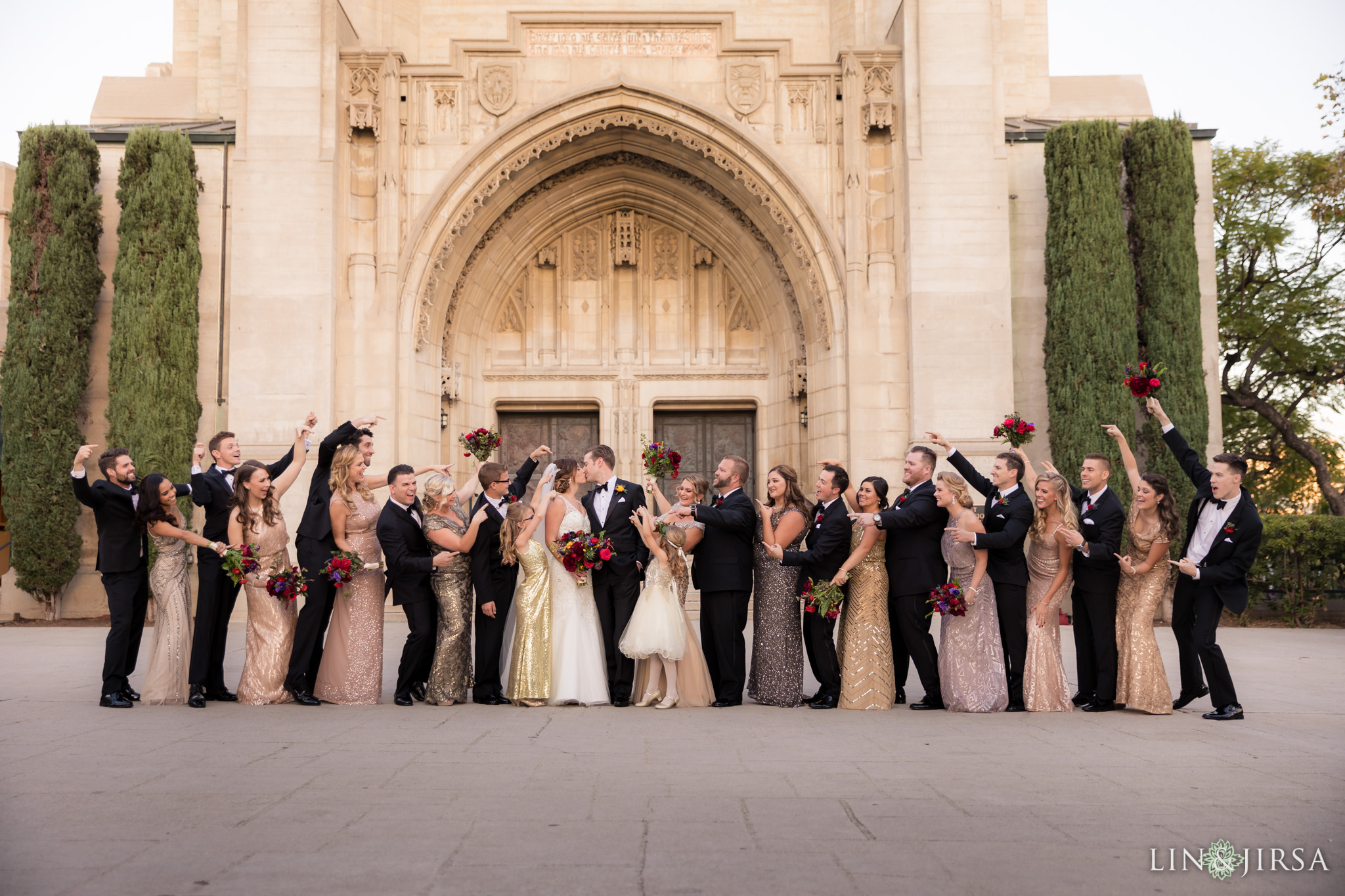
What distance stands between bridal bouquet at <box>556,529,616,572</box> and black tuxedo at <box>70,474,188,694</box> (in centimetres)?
331

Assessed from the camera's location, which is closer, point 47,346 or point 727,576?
point 727,576

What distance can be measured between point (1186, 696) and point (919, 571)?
2.28 metres

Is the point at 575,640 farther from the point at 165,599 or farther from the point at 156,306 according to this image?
→ the point at 156,306

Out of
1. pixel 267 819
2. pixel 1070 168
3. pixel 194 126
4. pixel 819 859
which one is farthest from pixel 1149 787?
pixel 194 126

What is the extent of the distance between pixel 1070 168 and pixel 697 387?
23.0 ft

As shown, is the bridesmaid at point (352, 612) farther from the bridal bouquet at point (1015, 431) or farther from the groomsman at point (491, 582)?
the bridal bouquet at point (1015, 431)

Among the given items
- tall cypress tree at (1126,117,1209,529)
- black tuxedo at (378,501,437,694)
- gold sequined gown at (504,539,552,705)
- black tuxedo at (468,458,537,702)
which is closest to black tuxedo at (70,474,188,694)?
black tuxedo at (378,501,437,694)

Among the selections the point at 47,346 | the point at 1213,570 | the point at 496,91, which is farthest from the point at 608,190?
the point at 1213,570

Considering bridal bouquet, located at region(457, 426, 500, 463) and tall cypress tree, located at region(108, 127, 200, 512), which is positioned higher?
tall cypress tree, located at region(108, 127, 200, 512)

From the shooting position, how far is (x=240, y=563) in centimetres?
812

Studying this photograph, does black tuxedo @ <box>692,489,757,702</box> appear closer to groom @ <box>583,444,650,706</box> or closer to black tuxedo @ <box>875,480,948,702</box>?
groom @ <box>583,444,650,706</box>

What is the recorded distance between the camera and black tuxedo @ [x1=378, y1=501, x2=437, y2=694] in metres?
8.38

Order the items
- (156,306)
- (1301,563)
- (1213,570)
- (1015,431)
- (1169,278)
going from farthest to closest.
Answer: (1169,278) < (1301,563) < (156,306) < (1015,431) < (1213,570)

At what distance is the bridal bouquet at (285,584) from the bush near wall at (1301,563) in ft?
45.3
